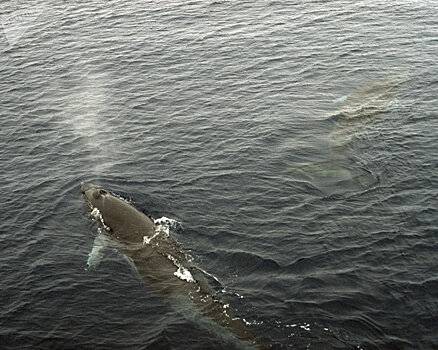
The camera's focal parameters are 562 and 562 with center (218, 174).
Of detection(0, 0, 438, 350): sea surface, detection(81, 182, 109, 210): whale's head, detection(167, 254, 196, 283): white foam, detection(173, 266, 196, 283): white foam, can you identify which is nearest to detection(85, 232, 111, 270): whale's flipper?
detection(0, 0, 438, 350): sea surface

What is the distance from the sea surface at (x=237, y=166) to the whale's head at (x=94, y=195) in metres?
0.50

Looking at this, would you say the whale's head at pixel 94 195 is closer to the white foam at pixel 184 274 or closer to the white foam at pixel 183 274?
the white foam at pixel 183 274

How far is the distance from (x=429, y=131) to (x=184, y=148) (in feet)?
41.4

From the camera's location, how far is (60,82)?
38.1 meters

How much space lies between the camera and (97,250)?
74.3 ft

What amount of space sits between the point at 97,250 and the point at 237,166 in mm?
8432

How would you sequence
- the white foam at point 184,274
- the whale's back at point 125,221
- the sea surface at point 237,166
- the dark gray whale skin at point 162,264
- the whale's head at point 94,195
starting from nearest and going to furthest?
the dark gray whale skin at point 162,264, the sea surface at point 237,166, the white foam at point 184,274, the whale's back at point 125,221, the whale's head at point 94,195

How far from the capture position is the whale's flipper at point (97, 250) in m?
22.0

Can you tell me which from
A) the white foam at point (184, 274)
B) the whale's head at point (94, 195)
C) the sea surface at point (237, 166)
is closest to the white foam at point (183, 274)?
the white foam at point (184, 274)

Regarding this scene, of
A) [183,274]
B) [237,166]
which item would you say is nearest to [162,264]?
[183,274]

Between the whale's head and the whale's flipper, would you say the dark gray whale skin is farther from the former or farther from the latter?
the whale's flipper

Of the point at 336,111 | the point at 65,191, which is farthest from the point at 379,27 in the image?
the point at 65,191

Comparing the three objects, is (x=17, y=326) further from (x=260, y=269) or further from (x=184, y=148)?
(x=184, y=148)

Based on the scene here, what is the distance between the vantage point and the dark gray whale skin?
60.8 ft
